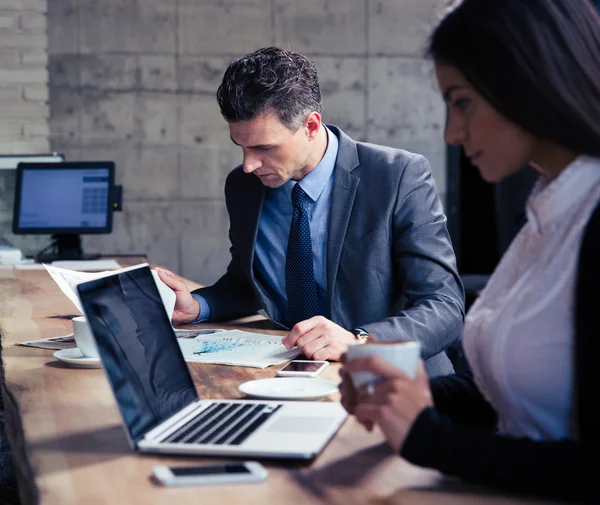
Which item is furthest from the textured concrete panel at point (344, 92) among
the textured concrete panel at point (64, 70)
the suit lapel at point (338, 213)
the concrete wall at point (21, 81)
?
the suit lapel at point (338, 213)

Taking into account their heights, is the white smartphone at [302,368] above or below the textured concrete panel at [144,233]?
above

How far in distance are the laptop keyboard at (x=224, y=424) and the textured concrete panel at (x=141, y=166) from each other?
14.4 ft

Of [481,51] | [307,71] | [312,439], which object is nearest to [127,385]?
[312,439]

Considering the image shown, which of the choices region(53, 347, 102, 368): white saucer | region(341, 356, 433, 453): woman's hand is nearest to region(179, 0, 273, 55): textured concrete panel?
region(53, 347, 102, 368): white saucer

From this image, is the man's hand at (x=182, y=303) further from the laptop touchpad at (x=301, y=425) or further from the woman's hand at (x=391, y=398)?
the woman's hand at (x=391, y=398)

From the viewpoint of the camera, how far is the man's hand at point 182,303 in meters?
2.18

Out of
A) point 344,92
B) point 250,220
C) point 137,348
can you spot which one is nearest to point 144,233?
point 344,92

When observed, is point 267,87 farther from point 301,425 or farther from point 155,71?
point 155,71

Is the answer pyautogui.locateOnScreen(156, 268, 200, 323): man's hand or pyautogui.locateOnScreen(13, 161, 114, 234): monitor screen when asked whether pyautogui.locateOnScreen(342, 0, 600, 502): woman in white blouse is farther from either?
pyautogui.locateOnScreen(13, 161, 114, 234): monitor screen

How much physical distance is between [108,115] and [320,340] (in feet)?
13.5

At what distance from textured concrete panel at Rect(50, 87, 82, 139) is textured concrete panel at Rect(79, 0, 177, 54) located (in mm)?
302

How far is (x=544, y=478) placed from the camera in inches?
34.9

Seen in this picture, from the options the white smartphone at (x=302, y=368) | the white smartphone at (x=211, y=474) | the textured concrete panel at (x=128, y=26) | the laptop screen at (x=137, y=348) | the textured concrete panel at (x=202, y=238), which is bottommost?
the textured concrete panel at (x=202, y=238)

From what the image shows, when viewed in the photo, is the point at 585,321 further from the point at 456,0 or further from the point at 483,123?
the point at 456,0
